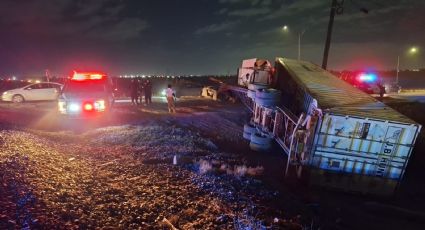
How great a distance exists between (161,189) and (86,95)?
7324 millimetres

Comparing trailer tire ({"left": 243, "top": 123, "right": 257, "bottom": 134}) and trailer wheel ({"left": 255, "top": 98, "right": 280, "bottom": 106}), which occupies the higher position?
trailer wheel ({"left": 255, "top": 98, "right": 280, "bottom": 106})

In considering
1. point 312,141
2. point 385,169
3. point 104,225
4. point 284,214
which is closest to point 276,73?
point 312,141

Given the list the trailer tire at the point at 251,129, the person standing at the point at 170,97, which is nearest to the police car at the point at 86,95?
the person standing at the point at 170,97

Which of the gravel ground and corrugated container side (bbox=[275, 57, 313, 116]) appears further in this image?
corrugated container side (bbox=[275, 57, 313, 116])

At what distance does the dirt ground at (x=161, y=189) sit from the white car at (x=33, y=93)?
909 cm

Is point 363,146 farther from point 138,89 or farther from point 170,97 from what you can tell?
point 138,89

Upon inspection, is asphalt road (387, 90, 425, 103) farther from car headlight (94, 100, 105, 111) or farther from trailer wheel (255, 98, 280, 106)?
car headlight (94, 100, 105, 111)

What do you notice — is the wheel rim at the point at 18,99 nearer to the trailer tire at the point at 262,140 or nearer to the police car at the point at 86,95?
the police car at the point at 86,95

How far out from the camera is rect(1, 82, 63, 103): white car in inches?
810

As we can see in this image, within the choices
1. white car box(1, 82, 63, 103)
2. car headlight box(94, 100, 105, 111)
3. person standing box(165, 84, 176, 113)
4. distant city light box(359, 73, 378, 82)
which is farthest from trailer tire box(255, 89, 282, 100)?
distant city light box(359, 73, 378, 82)

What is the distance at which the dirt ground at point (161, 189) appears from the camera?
17.9 ft

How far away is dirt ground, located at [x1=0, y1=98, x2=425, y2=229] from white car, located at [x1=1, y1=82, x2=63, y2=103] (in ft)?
29.8

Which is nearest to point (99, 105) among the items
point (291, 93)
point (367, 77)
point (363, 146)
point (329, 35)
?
point (291, 93)

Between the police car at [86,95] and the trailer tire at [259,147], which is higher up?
the police car at [86,95]
